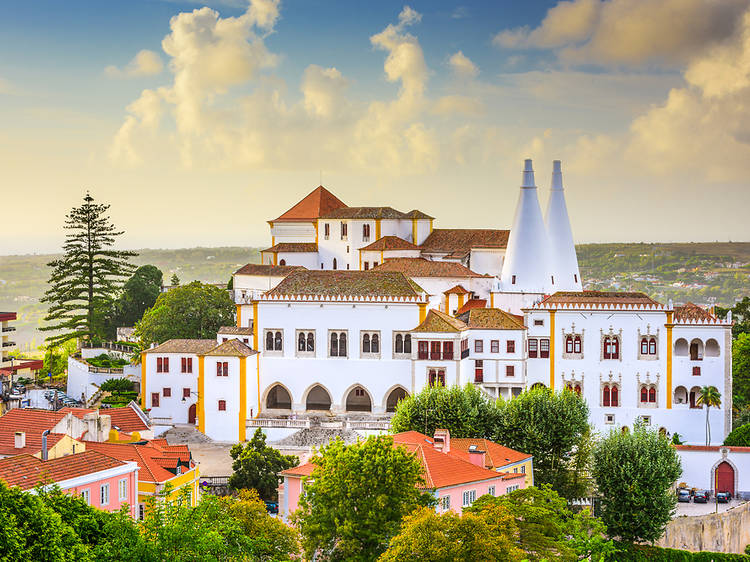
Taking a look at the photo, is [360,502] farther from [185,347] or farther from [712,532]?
[185,347]

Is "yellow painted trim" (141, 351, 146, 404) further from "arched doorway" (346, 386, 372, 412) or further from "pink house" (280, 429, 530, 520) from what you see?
"pink house" (280, 429, 530, 520)

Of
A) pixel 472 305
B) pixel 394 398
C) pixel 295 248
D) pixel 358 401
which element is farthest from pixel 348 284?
pixel 295 248

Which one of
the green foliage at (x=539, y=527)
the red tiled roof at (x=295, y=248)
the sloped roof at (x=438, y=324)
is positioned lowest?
the green foliage at (x=539, y=527)

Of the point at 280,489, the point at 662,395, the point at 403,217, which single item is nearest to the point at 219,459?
the point at 280,489

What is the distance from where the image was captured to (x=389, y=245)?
71375mm

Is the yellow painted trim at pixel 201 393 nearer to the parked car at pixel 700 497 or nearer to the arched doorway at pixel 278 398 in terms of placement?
the arched doorway at pixel 278 398

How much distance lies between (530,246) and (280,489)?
24.7 meters

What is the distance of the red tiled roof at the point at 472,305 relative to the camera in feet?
207

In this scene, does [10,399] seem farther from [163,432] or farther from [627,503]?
[627,503]

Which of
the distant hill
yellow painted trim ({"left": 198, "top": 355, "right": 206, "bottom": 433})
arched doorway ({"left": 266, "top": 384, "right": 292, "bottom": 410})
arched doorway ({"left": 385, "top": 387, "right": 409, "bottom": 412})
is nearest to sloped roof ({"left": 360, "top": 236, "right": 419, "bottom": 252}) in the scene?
arched doorway ({"left": 266, "top": 384, "right": 292, "bottom": 410})

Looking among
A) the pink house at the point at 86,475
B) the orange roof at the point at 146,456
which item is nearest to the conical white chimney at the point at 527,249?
the orange roof at the point at 146,456

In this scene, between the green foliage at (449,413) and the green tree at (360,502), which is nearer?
the green tree at (360,502)

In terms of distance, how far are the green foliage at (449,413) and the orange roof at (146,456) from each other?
37.5ft

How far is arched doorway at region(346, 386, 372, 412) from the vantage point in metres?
58.1
